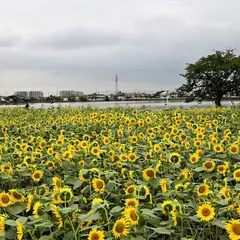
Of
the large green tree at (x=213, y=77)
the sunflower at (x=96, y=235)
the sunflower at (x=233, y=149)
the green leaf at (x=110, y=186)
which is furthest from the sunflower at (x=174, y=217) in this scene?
the large green tree at (x=213, y=77)

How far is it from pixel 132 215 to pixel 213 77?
23.3 metres

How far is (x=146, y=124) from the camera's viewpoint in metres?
4.59

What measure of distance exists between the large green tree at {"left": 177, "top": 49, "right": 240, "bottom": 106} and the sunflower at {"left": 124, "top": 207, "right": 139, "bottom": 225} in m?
22.7

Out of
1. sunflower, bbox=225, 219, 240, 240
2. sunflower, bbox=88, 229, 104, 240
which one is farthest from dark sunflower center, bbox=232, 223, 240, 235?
sunflower, bbox=88, 229, 104, 240

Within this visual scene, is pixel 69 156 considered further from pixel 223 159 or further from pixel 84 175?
pixel 223 159

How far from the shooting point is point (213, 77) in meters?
24.0

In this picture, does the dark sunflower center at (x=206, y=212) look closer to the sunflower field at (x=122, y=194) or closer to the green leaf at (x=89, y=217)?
the sunflower field at (x=122, y=194)

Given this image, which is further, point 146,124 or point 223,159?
point 146,124

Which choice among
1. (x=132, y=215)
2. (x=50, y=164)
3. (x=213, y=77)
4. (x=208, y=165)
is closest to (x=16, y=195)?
(x=132, y=215)

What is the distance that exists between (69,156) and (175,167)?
64 centimetres

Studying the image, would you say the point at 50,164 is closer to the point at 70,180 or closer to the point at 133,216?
the point at 70,180

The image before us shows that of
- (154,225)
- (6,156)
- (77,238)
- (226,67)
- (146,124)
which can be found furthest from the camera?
(226,67)

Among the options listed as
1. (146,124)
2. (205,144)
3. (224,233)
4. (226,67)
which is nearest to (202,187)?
(224,233)

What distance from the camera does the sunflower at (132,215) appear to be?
1.46 m
